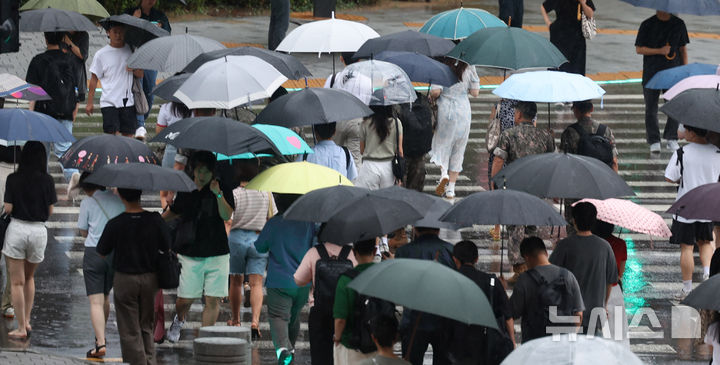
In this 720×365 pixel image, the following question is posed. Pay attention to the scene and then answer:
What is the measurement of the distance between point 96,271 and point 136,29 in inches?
197

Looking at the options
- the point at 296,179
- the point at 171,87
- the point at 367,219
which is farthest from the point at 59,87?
the point at 367,219

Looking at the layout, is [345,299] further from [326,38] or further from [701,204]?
[326,38]

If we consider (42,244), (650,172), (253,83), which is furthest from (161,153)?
(650,172)

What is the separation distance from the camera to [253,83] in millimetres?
12305

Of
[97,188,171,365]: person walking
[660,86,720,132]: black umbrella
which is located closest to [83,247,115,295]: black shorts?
[97,188,171,365]: person walking

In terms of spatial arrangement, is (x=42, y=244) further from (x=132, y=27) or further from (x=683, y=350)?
(x=683, y=350)

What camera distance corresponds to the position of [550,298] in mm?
8680

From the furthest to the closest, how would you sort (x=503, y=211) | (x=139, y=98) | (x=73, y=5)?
1. (x=73, y=5)
2. (x=139, y=98)
3. (x=503, y=211)

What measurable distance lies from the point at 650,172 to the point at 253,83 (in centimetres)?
725

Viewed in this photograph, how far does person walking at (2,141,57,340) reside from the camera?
10758mm

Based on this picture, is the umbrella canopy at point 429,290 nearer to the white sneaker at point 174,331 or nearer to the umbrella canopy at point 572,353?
the umbrella canopy at point 572,353

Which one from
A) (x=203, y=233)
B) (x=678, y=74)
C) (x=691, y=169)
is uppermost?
(x=678, y=74)

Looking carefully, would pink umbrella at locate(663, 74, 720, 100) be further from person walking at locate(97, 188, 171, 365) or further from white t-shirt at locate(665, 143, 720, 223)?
person walking at locate(97, 188, 171, 365)

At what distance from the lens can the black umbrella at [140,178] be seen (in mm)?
9398
